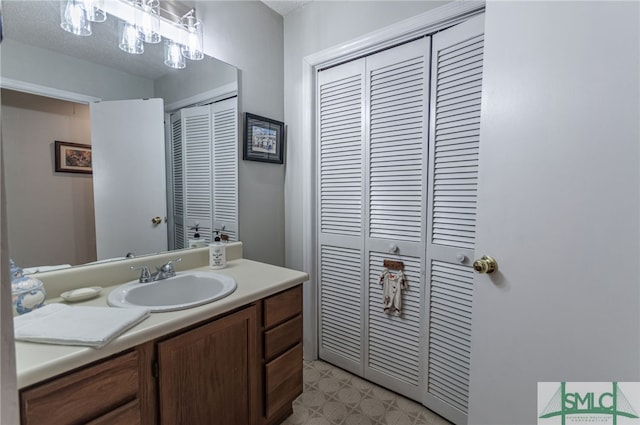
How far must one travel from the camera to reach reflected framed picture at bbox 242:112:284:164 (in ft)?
5.95

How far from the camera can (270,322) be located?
4.27 feet

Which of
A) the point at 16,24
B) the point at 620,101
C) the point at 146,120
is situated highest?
the point at 16,24

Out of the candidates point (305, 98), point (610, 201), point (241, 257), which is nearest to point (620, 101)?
point (610, 201)

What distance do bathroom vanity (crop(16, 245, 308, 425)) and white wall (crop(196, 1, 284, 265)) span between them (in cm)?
46

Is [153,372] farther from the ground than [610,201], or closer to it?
closer to it

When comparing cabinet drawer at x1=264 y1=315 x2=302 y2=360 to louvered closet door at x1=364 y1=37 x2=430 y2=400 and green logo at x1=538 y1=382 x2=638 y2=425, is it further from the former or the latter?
green logo at x1=538 y1=382 x2=638 y2=425

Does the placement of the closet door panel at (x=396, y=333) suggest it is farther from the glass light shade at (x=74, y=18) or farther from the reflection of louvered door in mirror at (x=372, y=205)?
the glass light shade at (x=74, y=18)

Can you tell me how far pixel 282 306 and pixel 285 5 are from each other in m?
1.90

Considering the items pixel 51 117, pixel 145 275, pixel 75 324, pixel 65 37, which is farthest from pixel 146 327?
pixel 65 37

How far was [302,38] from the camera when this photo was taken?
1971 mm

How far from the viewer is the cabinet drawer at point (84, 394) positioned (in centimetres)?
70

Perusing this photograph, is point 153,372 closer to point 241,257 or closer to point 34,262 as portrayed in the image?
point 34,262

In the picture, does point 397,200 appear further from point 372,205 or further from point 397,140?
point 397,140

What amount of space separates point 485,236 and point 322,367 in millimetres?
1489
